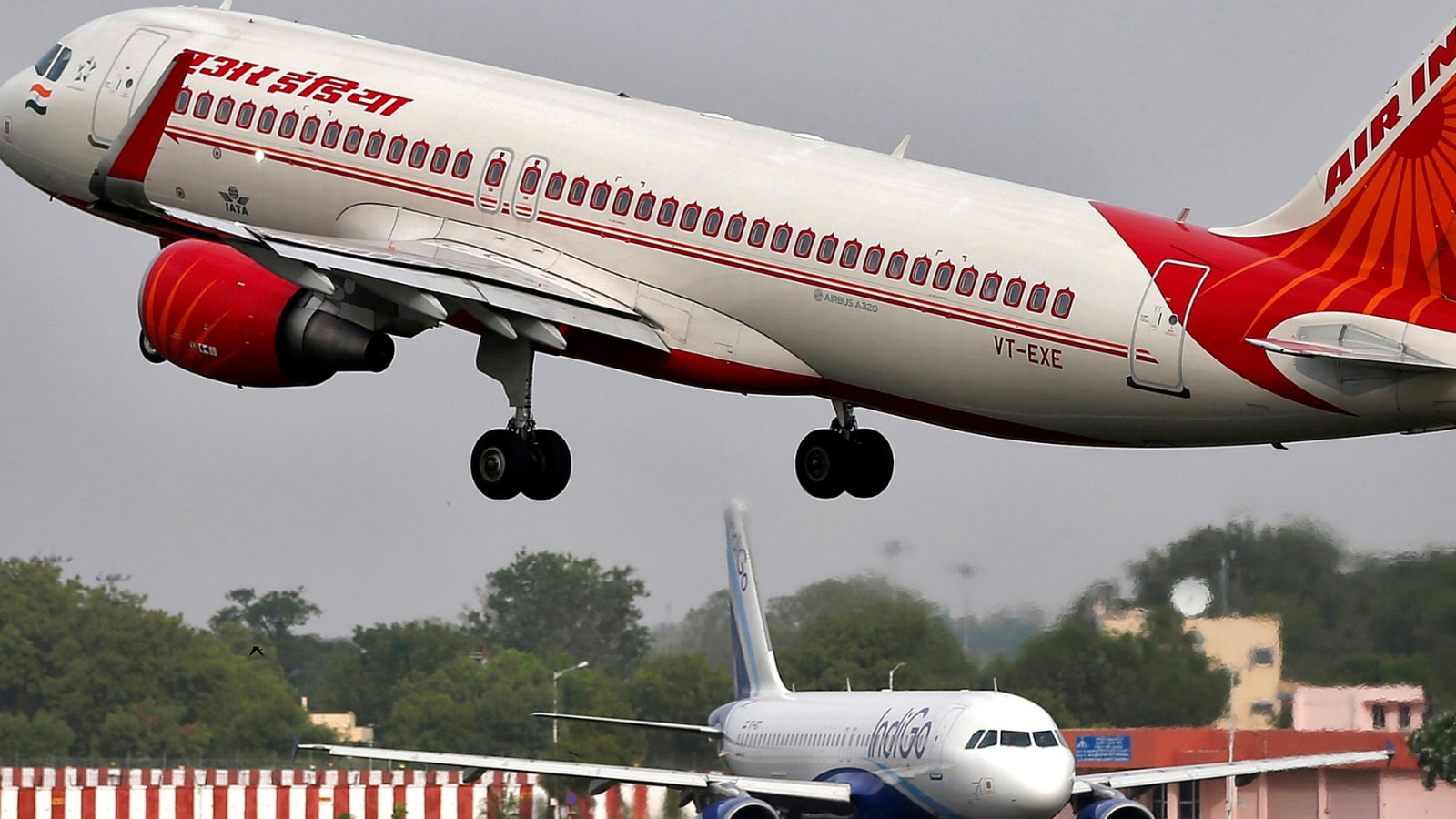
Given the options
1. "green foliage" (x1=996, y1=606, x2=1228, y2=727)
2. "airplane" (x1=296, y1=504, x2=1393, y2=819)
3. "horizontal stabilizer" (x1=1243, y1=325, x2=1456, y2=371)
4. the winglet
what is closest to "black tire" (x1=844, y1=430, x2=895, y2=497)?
"horizontal stabilizer" (x1=1243, y1=325, x2=1456, y2=371)

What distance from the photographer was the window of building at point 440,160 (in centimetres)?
3856

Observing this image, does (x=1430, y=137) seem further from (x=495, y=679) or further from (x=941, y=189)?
(x=495, y=679)

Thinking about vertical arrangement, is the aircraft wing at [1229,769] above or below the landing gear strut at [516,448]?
below

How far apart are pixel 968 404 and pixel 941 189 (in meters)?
2.89

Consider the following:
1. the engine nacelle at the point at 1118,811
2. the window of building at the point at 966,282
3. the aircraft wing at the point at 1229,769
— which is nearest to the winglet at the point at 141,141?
the window of building at the point at 966,282

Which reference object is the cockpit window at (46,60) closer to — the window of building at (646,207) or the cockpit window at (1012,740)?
the window of building at (646,207)

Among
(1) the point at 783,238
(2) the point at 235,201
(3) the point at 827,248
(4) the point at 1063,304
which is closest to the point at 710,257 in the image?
(1) the point at 783,238

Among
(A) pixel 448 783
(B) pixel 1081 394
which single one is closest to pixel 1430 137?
(B) pixel 1081 394

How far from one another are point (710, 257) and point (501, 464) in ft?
14.3

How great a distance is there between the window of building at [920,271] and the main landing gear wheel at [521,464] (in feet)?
20.9

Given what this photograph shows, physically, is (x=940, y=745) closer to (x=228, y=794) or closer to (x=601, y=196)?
(x=601, y=196)

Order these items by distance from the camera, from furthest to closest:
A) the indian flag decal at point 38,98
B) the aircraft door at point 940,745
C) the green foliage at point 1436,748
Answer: the green foliage at point 1436,748 < the aircraft door at point 940,745 < the indian flag decal at point 38,98

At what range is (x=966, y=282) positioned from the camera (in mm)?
33844

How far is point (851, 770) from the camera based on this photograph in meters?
58.6
